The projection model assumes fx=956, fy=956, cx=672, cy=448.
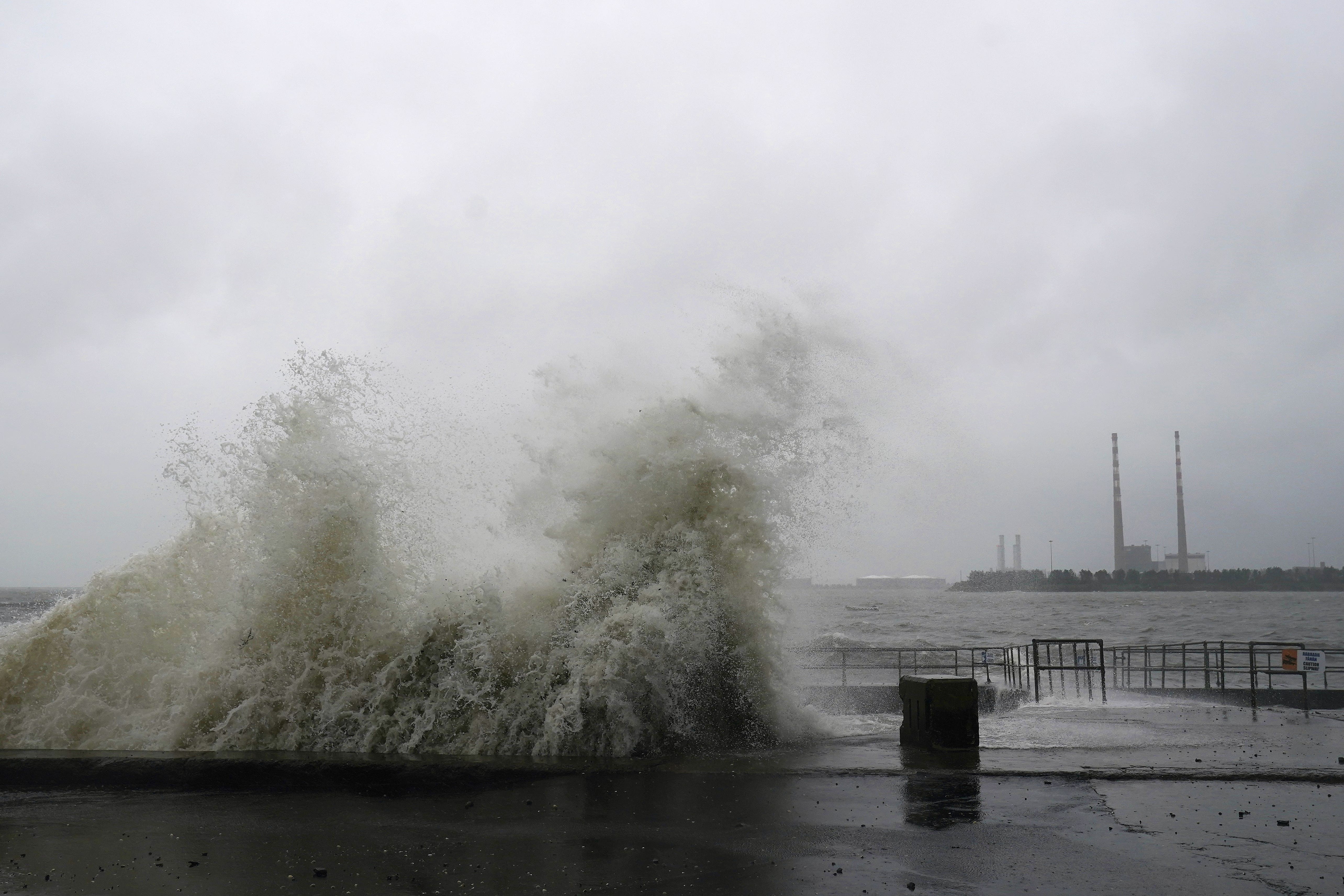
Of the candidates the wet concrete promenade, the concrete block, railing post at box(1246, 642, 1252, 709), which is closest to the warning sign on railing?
railing post at box(1246, 642, 1252, 709)

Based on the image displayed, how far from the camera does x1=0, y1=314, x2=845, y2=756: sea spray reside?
11641 millimetres

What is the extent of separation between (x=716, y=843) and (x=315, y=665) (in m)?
7.29

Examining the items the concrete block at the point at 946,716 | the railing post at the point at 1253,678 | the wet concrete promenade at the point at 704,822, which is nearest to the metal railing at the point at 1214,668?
the railing post at the point at 1253,678

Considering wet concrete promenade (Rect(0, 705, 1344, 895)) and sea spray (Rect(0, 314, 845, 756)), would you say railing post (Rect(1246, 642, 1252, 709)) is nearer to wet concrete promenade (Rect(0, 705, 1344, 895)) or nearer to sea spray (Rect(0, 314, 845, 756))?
wet concrete promenade (Rect(0, 705, 1344, 895))

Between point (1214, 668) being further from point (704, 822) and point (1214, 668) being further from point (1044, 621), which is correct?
point (1044, 621)

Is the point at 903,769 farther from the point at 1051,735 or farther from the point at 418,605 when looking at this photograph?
the point at 418,605

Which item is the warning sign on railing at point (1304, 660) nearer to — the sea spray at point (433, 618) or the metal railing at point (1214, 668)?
the metal railing at point (1214, 668)

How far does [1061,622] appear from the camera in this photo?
7331cm

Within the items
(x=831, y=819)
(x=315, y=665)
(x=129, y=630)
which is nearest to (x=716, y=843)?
(x=831, y=819)

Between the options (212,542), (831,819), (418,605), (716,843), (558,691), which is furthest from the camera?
(212,542)

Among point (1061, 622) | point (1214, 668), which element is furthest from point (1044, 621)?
point (1214, 668)

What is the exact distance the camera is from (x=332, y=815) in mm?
7910

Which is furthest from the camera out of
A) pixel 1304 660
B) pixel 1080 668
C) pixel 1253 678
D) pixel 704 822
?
pixel 1304 660

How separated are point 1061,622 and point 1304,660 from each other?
200 ft
